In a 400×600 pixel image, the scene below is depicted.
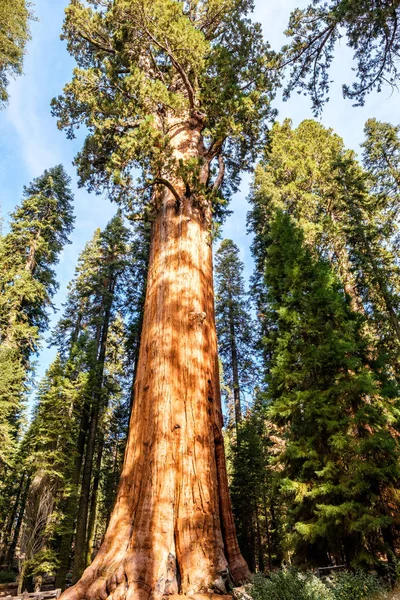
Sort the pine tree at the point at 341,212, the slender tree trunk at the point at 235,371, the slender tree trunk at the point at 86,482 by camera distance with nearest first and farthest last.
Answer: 1. the slender tree trunk at the point at 86,482
2. the pine tree at the point at 341,212
3. the slender tree trunk at the point at 235,371

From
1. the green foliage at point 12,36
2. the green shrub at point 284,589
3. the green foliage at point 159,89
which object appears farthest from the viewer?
the green foliage at point 12,36

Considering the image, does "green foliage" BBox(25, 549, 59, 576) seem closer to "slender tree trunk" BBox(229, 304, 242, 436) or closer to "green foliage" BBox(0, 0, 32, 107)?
"slender tree trunk" BBox(229, 304, 242, 436)

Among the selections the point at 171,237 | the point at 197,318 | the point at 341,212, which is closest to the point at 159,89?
the point at 171,237

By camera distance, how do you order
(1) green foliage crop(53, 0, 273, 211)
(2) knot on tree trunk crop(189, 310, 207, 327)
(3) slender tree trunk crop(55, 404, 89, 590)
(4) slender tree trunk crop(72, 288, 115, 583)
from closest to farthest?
(2) knot on tree trunk crop(189, 310, 207, 327)
(1) green foliage crop(53, 0, 273, 211)
(3) slender tree trunk crop(55, 404, 89, 590)
(4) slender tree trunk crop(72, 288, 115, 583)

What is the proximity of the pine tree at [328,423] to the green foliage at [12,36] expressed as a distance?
36.8 ft

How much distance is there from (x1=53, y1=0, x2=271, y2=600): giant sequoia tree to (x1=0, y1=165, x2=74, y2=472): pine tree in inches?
373

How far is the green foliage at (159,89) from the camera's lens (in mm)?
6230

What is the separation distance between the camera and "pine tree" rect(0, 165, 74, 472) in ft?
47.1

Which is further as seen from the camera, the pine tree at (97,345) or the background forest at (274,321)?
the pine tree at (97,345)

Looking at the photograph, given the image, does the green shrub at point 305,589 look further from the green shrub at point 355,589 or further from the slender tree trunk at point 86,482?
the slender tree trunk at point 86,482

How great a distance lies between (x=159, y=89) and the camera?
6641mm

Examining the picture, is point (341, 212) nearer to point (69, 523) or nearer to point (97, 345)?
point (97, 345)

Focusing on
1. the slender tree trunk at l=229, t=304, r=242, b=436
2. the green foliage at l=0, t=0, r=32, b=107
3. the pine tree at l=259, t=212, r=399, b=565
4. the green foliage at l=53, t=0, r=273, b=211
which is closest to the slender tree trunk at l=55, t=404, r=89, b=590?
the slender tree trunk at l=229, t=304, r=242, b=436

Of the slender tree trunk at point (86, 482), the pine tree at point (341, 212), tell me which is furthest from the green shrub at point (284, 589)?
the slender tree trunk at point (86, 482)
